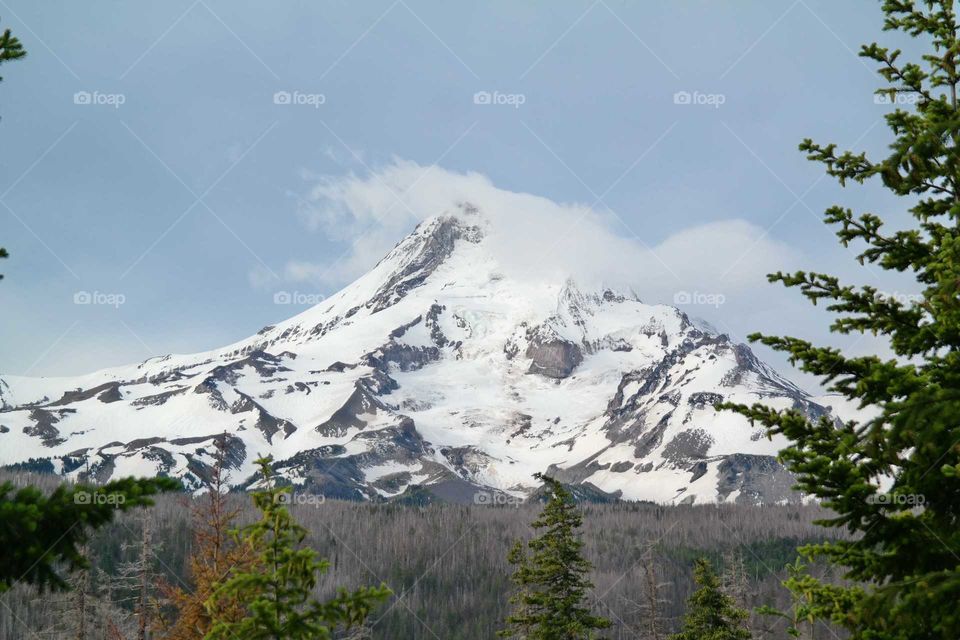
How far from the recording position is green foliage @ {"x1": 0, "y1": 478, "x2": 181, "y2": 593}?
663 centimetres

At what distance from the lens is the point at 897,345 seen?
10.2 m

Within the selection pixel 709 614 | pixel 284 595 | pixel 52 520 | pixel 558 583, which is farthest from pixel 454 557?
pixel 52 520

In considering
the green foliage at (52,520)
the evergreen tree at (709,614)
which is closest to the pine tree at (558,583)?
the evergreen tree at (709,614)

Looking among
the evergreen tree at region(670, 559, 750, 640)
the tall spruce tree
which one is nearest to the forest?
the evergreen tree at region(670, 559, 750, 640)

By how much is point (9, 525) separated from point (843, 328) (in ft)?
31.1

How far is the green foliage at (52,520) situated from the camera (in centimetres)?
663

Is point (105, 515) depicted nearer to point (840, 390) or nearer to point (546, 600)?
point (840, 390)

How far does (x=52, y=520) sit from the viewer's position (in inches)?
268

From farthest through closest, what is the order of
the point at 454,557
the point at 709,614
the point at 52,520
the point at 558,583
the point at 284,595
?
the point at 454,557 < the point at 709,614 < the point at 558,583 < the point at 284,595 < the point at 52,520

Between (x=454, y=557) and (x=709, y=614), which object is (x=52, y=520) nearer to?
(x=709, y=614)

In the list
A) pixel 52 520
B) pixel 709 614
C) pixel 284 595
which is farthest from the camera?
pixel 709 614

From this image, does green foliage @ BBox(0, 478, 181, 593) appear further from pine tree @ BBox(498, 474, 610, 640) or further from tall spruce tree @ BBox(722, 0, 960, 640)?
pine tree @ BBox(498, 474, 610, 640)

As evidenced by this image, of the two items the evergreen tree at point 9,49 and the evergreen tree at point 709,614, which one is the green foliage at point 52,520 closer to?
the evergreen tree at point 9,49

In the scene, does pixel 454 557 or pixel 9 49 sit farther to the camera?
pixel 454 557
